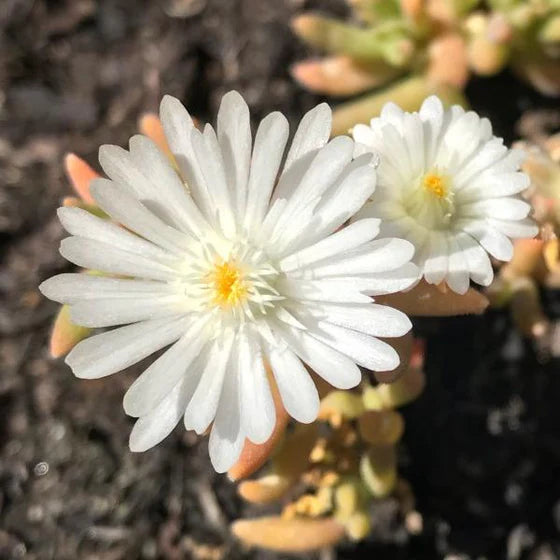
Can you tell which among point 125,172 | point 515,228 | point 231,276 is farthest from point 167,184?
point 515,228

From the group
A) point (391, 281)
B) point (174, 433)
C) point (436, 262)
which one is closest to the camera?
point (391, 281)

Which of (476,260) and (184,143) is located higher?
(184,143)

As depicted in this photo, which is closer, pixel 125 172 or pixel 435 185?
pixel 125 172

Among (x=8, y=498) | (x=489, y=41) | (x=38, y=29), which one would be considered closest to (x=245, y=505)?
(x=8, y=498)

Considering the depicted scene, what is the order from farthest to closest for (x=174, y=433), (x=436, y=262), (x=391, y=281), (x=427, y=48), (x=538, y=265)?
(x=427, y=48) < (x=174, y=433) < (x=538, y=265) < (x=436, y=262) < (x=391, y=281)

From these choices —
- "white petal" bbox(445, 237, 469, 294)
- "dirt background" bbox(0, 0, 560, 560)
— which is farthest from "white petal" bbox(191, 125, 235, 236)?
"dirt background" bbox(0, 0, 560, 560)

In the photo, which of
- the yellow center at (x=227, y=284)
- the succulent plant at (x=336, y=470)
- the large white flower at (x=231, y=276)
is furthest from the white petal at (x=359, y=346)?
the succulent plant at (x=336, y=470)

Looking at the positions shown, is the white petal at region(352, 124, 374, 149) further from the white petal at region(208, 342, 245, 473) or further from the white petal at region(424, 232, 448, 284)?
the white petal at region(208, 342, 245, 473)

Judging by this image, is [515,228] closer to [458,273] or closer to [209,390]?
[458,273]
